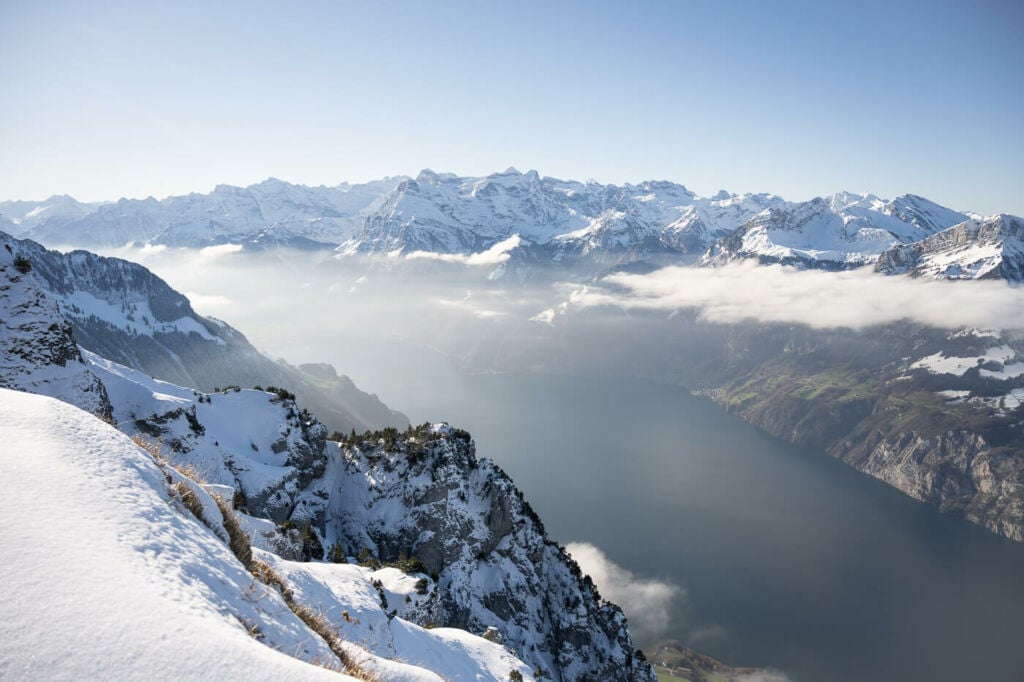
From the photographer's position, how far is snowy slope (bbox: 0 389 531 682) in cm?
544

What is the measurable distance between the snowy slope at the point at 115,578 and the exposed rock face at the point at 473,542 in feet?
177

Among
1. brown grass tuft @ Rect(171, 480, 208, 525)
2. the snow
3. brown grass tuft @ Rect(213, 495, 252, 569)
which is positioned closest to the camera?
brown grass tuft @ Rect(171, 480, 208, 525)

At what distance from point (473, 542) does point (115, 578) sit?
61.0 m

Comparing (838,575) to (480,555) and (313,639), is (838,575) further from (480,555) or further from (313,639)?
(313,639)

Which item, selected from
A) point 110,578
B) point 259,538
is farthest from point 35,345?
point 110,578

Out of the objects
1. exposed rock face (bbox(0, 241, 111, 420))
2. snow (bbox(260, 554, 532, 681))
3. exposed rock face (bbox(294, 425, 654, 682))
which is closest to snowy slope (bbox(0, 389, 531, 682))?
snow (bbox(260, 554, 532, 681))

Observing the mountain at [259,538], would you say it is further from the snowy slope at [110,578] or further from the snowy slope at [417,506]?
the snowy slope at [417,506]

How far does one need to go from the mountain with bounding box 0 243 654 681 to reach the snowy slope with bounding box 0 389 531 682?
0.11ft

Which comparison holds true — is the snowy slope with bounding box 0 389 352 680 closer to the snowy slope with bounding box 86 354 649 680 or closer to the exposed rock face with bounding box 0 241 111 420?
the exposed rock face with bounding box 0 241 111 420

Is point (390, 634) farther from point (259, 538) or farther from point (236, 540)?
point (236, 540)

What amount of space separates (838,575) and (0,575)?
202737mm

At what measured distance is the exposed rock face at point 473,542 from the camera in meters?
60.7

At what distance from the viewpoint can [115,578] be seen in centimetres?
649

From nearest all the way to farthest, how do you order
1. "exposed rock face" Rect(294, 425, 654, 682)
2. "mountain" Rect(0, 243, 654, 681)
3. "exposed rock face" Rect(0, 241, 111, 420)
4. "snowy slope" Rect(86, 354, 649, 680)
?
"mountain" Rect(0, 243, 654, 681) < "exposed rock face" Rect(0, 241, 111, 420) < "snowy slope" Rect(86, 354, 649, 680) < "exposed rock face" Rect(294, 425, 654, 682)
